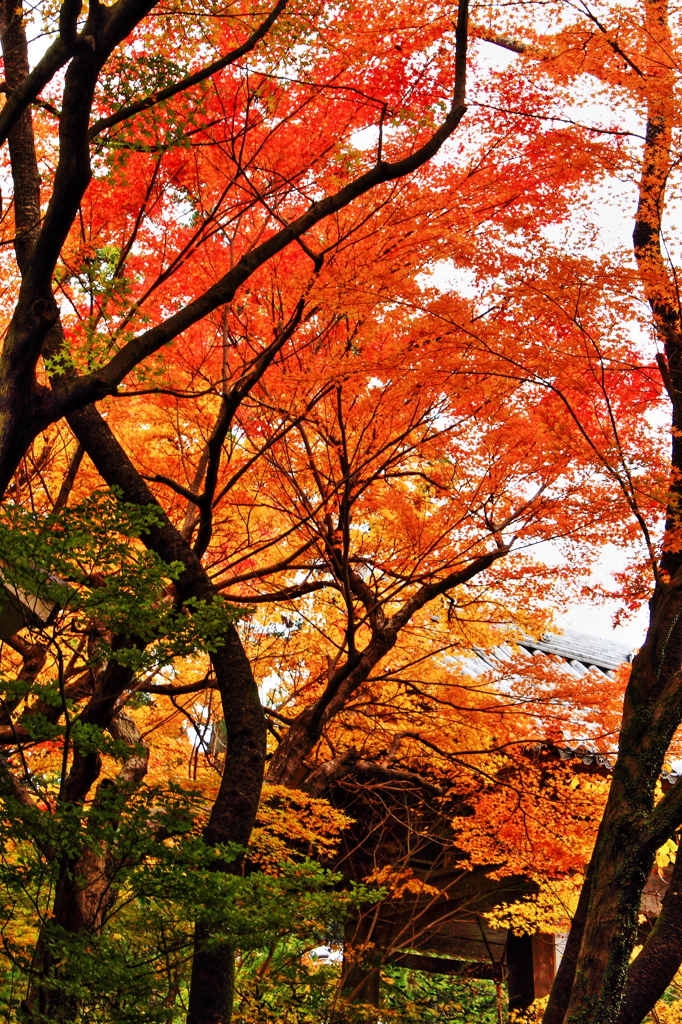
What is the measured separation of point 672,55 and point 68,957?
638 centimetres

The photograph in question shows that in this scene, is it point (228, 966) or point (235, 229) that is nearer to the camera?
point (228, 966)

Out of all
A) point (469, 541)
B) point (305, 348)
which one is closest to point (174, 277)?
point (305, 348)

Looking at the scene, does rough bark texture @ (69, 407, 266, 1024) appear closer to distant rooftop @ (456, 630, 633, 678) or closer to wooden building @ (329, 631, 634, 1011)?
wooden building @ (329, 631, 634, 1011)

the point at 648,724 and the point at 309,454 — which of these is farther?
the point at 309,454

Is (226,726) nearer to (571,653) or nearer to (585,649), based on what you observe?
(571,653)

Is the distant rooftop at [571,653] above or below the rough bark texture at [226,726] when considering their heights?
above

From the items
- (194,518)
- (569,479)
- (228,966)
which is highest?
(569,479)

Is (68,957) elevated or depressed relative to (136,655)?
depressed

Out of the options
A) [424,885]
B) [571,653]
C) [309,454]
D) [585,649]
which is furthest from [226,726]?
[585,649]

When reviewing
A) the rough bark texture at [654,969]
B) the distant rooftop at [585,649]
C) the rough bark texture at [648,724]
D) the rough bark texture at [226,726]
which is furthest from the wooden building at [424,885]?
the rough bark texture at [654,969]

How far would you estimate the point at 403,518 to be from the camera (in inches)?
300

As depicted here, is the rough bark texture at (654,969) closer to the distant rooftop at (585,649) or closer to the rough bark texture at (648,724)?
the rough bark texture at (648,724)

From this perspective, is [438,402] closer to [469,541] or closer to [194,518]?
[469,541]

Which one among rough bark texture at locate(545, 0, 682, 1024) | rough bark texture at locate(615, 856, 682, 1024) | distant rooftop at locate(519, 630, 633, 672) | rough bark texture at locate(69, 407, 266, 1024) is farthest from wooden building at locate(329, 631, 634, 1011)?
rough bark texture at locate(615, 856, 682, 1024)
